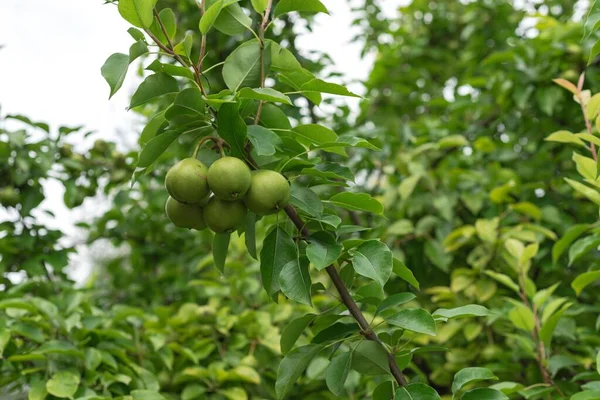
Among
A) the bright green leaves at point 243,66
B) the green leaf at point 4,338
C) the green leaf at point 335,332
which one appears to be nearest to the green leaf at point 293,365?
the green leaf at point 335,332

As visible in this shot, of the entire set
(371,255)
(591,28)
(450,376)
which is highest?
(591,28)

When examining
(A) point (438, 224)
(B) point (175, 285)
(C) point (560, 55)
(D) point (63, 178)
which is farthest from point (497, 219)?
(D) point (63, 178)

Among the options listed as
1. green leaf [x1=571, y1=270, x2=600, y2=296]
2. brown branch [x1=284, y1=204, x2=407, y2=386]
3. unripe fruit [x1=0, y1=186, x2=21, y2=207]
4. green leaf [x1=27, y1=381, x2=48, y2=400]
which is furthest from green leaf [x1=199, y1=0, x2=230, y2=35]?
unripe fruit [x1=0, y1=186, x2=21, y2=207]

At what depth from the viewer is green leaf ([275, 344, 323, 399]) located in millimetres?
1099

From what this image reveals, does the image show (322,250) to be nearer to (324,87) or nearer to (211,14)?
(324,87)

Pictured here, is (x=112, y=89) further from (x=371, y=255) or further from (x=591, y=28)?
(x=591, y=28)

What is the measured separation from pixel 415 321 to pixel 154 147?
522 millimetres

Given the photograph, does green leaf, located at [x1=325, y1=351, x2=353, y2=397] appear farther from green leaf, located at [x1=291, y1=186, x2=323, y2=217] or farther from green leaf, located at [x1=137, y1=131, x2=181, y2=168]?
green leaf, located at [x1=137, y1=131, x2=181, y2=168]

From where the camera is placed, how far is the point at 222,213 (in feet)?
3.34

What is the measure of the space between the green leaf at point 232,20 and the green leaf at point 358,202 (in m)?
0.34

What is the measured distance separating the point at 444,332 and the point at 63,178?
5.36ft

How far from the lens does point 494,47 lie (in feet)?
12.0

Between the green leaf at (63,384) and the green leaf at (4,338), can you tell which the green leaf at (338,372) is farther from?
the green leaf at (4,338)

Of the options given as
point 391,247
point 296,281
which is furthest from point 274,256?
point 391,247
